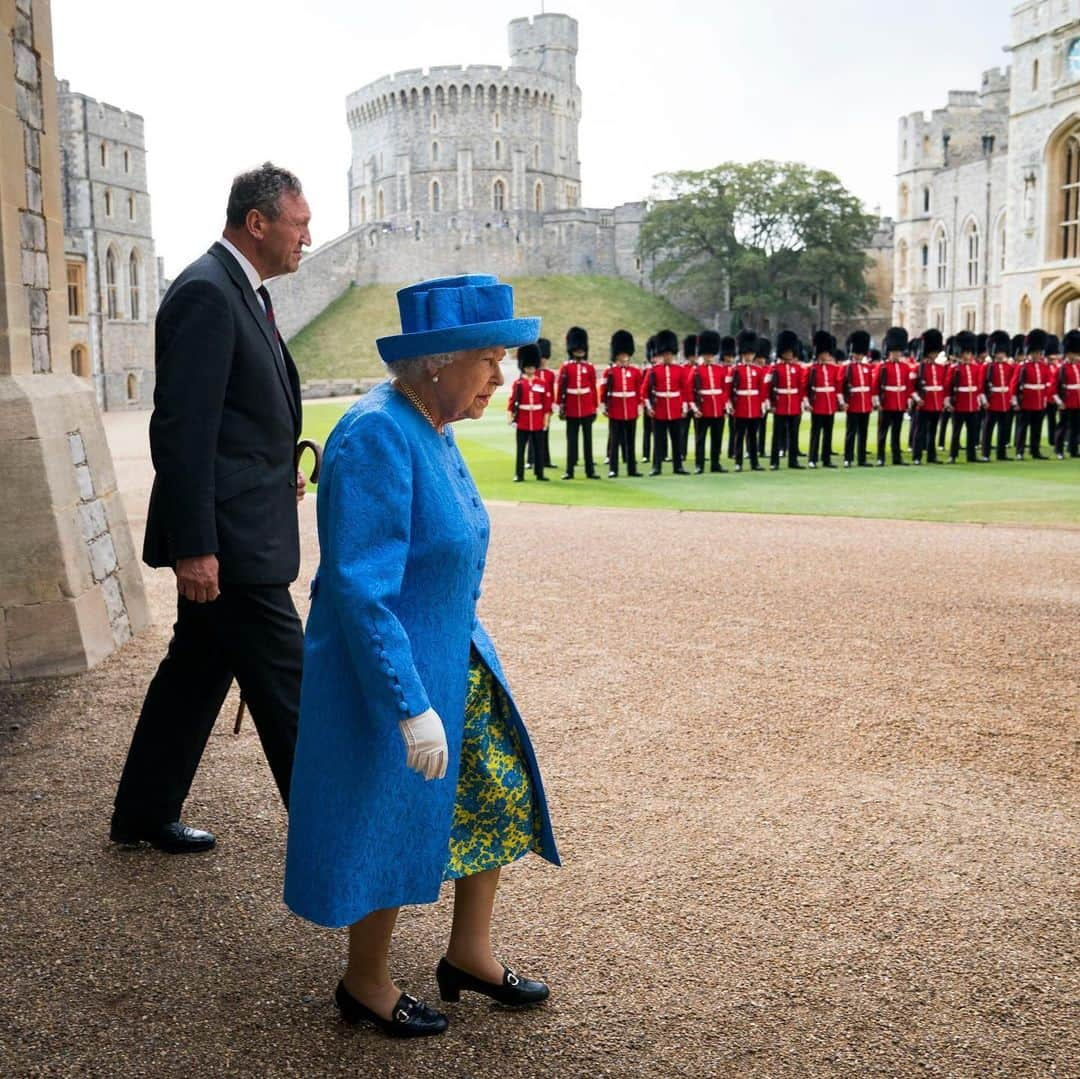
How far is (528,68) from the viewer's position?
65188 millimetres

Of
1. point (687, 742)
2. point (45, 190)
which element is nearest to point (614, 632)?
point (687, 742)

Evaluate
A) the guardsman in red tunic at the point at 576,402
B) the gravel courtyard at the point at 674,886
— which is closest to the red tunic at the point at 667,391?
the guardsman in red tunic at the point at 576,402

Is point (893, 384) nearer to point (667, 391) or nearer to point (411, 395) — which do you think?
point (667, 391)

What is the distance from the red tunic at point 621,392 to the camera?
1423 cm

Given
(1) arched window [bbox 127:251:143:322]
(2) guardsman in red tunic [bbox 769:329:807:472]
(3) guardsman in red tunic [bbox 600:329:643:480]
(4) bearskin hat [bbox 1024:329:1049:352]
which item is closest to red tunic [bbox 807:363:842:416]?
(2) guardsman in red tunic [bbox 769:329:807:472]

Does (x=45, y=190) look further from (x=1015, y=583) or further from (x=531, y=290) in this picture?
(x=531, y=290)

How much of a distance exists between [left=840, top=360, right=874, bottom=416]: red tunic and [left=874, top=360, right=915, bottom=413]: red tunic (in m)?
0.19

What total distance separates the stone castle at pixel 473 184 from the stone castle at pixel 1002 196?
1579 centimetres

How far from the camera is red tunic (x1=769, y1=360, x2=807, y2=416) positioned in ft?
49.3

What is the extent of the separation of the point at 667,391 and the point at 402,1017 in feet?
40.5

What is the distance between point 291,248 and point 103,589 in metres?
2.93

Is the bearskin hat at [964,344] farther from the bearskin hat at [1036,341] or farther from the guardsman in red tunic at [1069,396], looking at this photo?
the guardsman in red tunic at [1069,396]

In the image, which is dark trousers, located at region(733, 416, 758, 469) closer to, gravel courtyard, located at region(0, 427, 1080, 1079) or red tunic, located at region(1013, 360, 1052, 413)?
red tunic, located at region(1013, 360, 1052, 413)

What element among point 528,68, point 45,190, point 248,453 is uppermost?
point 528,68
